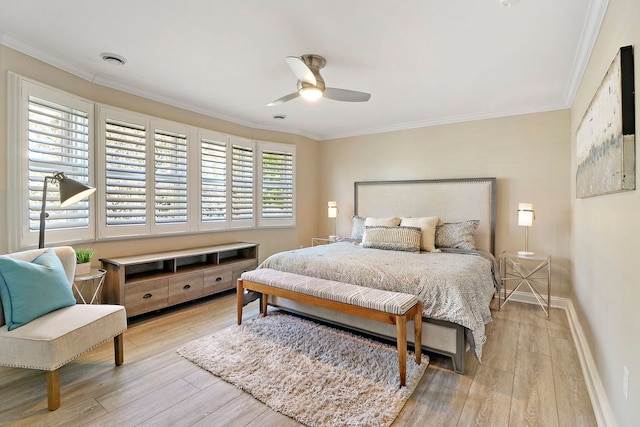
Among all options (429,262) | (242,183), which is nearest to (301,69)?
(429,262)

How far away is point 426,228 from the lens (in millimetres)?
3959

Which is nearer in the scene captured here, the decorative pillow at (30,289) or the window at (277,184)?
the decorative pillow at (30,289)

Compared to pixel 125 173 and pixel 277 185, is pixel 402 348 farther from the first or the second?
pixel 277 185

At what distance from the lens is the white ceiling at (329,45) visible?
2062 millimetres

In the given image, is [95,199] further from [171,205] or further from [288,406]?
[288,406]

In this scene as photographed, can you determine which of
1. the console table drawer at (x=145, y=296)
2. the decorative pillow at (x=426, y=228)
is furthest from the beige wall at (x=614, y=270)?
the console table drawer at (x=145, y=296)

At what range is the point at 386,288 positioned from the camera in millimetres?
2645

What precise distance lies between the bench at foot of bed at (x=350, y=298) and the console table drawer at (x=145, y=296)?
3.25 feet

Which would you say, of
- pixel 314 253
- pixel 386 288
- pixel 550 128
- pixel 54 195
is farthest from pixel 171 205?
pixel 550 128

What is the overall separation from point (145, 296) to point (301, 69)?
9.35ft

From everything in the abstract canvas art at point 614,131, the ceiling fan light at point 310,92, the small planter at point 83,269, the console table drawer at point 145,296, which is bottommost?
the console table drawer at point 145,296

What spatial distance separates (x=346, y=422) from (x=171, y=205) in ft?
10.7

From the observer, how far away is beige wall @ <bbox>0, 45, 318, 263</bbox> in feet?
8.23

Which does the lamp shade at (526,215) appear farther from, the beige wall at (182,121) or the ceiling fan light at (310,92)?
the beige wall at (182,121)
